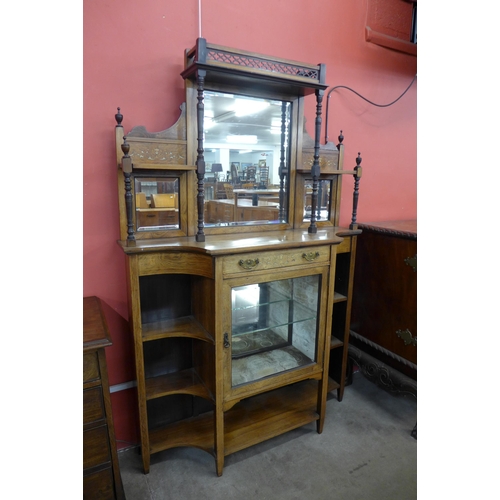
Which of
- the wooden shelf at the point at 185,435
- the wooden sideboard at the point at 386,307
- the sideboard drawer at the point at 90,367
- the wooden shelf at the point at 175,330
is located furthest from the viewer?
the wooden sideboard at the point at 386,307

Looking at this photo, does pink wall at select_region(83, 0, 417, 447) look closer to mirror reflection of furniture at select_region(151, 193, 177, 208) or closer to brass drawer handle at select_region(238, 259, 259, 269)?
mirror reflection of furniture at select_region(151, 193, 177, 208)

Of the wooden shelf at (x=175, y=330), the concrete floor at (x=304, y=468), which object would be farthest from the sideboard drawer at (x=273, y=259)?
the concrete floor at (x=304, y=468)

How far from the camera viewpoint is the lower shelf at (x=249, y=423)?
1.90 metres

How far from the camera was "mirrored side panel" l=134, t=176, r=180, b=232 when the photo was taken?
179 centimetres

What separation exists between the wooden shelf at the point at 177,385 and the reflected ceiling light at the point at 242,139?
1350mm

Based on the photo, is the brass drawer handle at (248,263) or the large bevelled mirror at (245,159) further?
the large bevelled mirror at (245,159)

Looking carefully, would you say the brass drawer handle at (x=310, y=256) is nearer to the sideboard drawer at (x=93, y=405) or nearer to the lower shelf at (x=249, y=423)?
the lower shelf at (x=249, y=423)

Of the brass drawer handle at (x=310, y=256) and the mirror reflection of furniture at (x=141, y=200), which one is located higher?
the mirror reflection of furniture at (x=141, y=200)

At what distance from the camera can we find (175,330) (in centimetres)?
182

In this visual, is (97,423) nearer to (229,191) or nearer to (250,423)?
(250,423)

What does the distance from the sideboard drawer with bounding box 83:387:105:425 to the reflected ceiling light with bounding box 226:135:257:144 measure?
138cm

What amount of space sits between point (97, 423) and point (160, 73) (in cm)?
167

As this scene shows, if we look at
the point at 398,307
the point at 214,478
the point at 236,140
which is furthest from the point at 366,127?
the point at 214,478

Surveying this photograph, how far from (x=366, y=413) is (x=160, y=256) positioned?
1.76m
